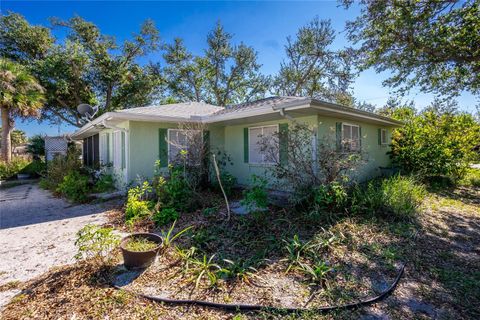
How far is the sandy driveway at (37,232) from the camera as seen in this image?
11.3 ft

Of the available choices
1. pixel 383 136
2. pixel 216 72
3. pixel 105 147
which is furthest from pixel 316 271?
pixel 216 72

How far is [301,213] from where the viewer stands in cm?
510

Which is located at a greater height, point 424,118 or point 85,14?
point 85,14

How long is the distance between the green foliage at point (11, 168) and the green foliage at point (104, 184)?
873 cm

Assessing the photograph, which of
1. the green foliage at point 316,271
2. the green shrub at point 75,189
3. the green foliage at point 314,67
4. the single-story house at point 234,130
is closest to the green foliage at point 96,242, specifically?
the green foliage at point 316,271

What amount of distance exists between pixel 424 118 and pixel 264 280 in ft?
35.3

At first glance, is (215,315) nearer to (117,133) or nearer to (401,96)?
(117,133)

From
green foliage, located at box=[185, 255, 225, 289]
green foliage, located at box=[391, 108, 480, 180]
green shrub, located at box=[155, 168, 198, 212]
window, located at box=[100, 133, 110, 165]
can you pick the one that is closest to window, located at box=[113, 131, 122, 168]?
window, located at box=[100, 133, 110, 165]

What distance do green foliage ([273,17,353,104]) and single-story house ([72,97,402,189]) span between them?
30.6 ft

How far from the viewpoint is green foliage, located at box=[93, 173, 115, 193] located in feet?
28.0

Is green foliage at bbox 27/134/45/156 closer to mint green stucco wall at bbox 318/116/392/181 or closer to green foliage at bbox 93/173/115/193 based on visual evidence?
green foliage at bbox 93/173/115/193

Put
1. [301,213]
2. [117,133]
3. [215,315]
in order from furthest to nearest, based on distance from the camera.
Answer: [117,133], [301,213], [215,315]

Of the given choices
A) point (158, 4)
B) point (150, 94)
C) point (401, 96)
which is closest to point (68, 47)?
point (150, 94)

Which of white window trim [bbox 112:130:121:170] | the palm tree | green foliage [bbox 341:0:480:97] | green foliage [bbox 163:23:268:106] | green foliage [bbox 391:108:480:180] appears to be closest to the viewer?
green foliage [bbox 341:0:480:97]
